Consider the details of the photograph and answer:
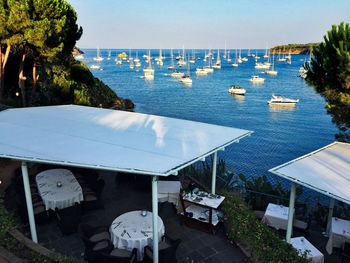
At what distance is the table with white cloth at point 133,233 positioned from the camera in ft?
20.8

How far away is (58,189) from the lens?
835 centimetres

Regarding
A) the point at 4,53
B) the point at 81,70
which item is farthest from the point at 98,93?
the point at 4,53

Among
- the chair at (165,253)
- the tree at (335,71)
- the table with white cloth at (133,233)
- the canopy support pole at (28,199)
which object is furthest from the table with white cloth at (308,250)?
the tree at (335,71)

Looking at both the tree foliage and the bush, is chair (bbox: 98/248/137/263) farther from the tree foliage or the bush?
the tree foliage

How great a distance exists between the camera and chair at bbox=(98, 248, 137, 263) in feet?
19.6

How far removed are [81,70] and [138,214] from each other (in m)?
23.6

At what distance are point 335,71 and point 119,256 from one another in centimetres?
1119

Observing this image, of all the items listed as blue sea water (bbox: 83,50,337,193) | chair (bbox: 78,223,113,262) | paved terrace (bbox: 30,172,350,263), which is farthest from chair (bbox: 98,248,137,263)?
blue sea water (bbox: 83,50,337,193)

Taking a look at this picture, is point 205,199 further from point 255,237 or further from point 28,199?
point 28,199

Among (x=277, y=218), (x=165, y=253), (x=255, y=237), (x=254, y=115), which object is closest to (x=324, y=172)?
(x=277, y=218)

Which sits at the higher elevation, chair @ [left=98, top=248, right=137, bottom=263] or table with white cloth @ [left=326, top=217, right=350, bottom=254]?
chair @ [left=98, top=248, right=137, bottom=263]

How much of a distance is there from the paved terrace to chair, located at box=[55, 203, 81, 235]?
19cm

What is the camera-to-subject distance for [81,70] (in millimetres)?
28047

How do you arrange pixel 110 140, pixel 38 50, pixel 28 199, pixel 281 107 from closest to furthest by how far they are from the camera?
pixel 28 199 → pixel 110 140 → pixel 38 50 → pixel 281 107
